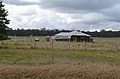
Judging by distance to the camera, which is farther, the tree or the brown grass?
the tree

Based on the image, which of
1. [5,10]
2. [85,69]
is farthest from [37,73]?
[5,10]

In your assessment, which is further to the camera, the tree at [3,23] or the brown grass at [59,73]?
the tree at [3,23]

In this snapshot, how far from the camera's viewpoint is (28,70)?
12.2m

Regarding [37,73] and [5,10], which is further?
[5,10]

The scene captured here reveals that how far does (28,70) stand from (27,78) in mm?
694

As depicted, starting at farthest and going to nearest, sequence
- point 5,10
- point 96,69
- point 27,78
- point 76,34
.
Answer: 1. point 76,34
2. point 5,10
3. point 96,69
4. point 27,78

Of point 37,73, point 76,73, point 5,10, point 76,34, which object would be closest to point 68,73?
point 76,73

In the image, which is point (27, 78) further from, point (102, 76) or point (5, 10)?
point (5, 10)

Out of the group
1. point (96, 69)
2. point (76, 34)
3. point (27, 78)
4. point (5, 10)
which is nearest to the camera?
point (27, 78)

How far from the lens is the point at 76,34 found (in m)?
100

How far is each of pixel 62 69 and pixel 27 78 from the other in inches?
65.0

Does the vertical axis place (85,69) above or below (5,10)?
below

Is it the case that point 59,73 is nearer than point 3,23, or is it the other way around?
point 59,73

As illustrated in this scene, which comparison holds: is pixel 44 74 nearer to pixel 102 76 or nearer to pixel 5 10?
pixel 102 76
